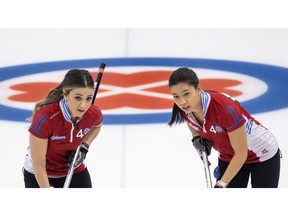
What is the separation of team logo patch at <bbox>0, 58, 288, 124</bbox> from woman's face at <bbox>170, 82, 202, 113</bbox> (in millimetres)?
1496

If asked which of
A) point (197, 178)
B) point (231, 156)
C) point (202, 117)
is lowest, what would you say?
point (197, 178)

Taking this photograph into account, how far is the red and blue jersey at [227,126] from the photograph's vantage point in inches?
89.1

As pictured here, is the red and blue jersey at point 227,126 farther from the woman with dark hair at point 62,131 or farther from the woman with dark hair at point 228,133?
the woman with dark hair at point 62,131

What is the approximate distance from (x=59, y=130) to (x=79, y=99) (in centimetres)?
18

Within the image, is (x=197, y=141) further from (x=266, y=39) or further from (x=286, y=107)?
(x=266, y=39)

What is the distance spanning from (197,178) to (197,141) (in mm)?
527

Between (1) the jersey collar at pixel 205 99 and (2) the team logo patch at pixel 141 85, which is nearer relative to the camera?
(1) the jersey collar at pixel 205 99

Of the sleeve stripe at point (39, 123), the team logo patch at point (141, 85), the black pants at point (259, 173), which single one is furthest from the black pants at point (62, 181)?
the team logo patch at point (141, 85)

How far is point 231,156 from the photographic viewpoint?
8.25 ft

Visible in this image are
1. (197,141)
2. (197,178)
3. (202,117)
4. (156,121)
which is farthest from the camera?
(156,121)

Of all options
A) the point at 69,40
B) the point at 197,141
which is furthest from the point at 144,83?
the point at 197,141

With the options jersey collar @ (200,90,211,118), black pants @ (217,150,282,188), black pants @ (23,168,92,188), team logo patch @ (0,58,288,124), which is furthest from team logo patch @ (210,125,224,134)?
team logo patch @ (0,58,288,124)

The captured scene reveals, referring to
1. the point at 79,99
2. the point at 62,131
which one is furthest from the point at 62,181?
the point at 79,99

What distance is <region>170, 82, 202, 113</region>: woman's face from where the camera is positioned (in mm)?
2178
